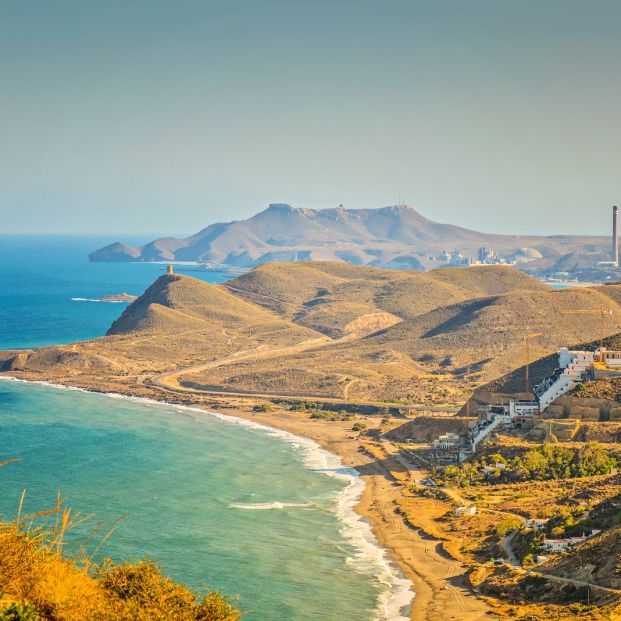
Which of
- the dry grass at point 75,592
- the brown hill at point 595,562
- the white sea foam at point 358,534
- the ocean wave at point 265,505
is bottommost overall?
the white sea foam at point 358,534

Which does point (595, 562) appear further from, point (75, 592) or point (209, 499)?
point (209, 499)

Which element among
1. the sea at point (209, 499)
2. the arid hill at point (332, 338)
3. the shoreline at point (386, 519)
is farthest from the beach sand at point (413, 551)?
the arid hill at point (332, 338)

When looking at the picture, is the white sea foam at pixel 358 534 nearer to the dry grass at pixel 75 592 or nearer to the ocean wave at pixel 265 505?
the ocean wave at pixel 265 505

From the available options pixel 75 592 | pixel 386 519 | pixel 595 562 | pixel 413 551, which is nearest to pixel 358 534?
pixel 386 519

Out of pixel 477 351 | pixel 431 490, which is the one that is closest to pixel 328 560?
pixel 431 490

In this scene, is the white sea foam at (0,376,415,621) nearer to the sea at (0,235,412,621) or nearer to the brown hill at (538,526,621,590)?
the sea at (0,235,412,621)

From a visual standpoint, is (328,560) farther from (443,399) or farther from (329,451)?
(443,399)
